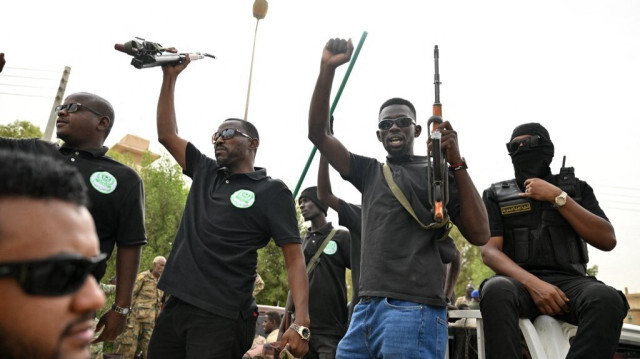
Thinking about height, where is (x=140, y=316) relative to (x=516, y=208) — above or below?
below

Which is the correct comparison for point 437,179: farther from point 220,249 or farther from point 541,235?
point 220,249

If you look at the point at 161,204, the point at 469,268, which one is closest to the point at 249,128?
the point at 161,204

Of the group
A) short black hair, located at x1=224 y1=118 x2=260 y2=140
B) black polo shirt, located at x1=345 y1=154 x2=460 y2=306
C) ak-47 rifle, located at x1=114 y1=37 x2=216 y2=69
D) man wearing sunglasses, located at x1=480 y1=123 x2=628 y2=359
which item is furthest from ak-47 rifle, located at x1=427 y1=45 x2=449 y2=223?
ak-47 rifle, located at x1=114 y1=37 x2=216 y2=69

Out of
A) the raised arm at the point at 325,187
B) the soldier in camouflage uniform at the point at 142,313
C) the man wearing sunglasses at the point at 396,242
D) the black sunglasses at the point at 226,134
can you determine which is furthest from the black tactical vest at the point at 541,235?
the soldier in camouflage uniform at the point at 142,313

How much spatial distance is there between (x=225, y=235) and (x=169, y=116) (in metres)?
0.99

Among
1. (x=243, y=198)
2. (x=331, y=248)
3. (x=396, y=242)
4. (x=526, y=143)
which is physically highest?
(x=526, y=143)

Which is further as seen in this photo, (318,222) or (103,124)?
(318,222)

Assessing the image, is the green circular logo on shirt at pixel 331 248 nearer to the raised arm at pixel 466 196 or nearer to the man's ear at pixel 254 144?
the man's ear at pixel 254 144

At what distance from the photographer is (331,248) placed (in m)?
6.86

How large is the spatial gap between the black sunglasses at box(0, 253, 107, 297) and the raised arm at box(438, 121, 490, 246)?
107 inches

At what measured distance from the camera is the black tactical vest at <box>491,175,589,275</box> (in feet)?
13.4

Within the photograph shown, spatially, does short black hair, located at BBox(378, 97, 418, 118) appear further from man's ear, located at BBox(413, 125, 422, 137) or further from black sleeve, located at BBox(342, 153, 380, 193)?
black sleeve, located at BBox(342, 153, 380, 193)

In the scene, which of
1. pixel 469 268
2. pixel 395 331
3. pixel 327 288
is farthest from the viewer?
pixel 469 268

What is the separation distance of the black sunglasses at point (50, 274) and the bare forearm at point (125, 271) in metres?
2.75
